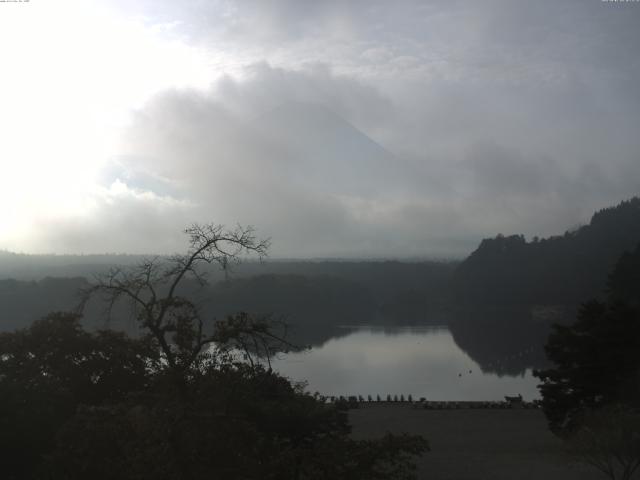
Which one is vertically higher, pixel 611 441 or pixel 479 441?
pixel 611 441

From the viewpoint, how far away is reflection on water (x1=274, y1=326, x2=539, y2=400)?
70.7ft

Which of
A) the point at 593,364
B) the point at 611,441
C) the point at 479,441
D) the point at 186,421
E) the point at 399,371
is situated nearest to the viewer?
the point at 186,421

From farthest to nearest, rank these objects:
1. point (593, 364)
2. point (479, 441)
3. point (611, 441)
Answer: point (479, 441) < point (593, 364) < point (611, 441)

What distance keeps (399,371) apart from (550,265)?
4971 centimetres

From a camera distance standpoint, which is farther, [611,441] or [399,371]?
[399,371]

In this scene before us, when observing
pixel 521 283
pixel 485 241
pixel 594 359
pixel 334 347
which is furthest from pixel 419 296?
pixel 594 359

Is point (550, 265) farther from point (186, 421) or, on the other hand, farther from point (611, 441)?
point (186, 421)

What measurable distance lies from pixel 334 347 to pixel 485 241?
166 feet

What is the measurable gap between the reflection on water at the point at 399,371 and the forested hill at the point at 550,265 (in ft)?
94.0

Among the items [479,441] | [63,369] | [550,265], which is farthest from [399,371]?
[550,265]

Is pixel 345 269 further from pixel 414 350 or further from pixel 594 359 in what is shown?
pixel 594 359

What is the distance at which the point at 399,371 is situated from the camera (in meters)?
26.2

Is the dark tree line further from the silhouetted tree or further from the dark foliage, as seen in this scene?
the dark foliage

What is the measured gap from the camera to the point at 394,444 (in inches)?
161
